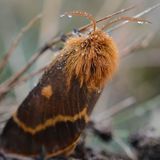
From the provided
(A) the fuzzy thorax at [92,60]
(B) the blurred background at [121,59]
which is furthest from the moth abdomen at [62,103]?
(B) the blurred background at [121,59]

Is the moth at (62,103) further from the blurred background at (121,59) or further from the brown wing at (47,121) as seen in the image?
the blurred background at (121,59)

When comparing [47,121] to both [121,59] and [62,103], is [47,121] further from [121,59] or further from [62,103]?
[121,59]

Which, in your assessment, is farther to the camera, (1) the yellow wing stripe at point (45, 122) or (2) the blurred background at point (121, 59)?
(2) the blurred background at point (121, 59)

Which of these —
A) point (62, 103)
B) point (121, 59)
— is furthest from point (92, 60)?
point (121, 59)

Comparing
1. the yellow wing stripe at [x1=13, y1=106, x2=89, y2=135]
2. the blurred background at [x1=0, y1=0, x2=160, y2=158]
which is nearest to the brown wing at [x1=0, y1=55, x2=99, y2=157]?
the yellow wing stripe at [x1=13, y1=106, x2=89, y2=135]

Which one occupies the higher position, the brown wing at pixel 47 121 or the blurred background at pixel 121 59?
the brown wing at pixel 47 121

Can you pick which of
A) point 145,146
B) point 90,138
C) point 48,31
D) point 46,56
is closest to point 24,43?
point 48,31
